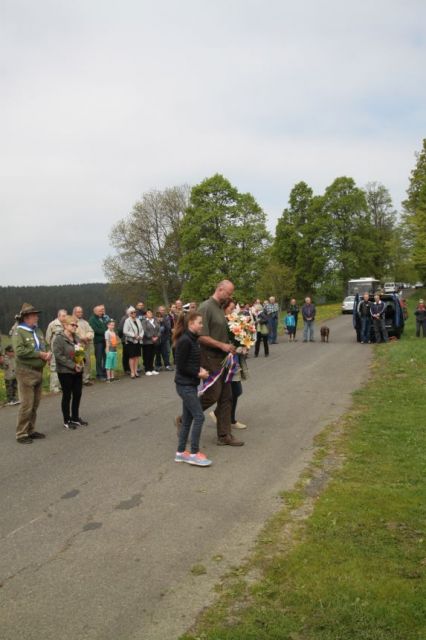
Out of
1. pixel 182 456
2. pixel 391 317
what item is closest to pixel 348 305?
pixel 391 317

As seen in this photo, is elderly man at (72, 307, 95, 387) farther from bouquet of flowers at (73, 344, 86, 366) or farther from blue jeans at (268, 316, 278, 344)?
blue jeans at (268, 316, 278, 344)

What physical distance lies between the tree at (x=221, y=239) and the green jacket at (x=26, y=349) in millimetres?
38803

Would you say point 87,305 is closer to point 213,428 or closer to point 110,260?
point 110,260

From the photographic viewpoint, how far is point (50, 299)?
10444cm

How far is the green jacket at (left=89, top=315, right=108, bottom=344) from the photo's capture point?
14.4 metres

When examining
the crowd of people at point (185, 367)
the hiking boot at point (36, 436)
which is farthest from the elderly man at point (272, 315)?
the hiking boot at point (36, 436)

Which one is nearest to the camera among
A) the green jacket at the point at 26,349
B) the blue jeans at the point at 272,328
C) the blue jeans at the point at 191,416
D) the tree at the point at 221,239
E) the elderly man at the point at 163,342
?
the blue jeans at the point at 191,416

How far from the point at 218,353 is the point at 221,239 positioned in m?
42.4

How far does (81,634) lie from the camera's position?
3.32 m

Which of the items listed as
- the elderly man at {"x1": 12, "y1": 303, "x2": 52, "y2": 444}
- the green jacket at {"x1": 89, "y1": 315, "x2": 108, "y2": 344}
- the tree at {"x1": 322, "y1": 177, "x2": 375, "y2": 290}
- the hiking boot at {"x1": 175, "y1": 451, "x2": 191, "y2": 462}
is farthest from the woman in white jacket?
the tree at {"x1": 322, "y1": 177, "x2": 375, "y2": 290}

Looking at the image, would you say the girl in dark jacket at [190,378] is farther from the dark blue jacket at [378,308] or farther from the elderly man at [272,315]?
the elderly man at [272,315]

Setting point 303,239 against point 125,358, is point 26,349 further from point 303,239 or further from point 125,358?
point 303,239

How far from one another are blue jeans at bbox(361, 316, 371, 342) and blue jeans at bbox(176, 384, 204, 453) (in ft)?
54.1

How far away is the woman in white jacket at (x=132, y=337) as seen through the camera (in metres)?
14.6
